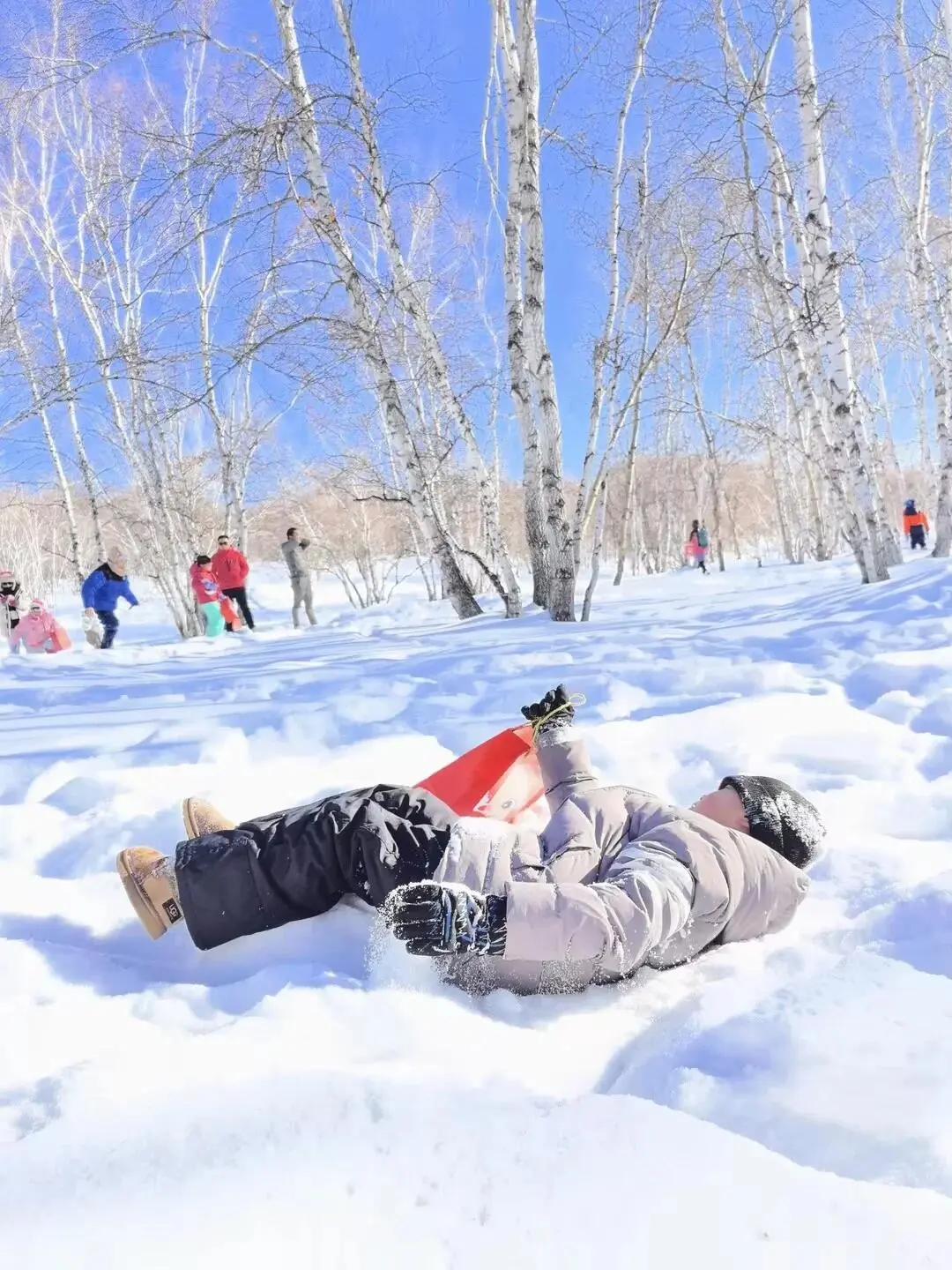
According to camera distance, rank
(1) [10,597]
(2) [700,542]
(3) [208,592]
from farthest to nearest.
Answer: (2) [700,542]
(1) [10,597]
(3) [208,592]

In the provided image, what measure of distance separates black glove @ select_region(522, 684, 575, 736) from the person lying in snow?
59 mm

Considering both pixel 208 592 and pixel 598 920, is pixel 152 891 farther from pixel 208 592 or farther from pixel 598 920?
pixel 208 592

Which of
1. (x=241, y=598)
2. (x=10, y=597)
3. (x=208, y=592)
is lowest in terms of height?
(x=241, y=598)

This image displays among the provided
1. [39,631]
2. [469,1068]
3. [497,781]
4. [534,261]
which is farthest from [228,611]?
[469,1068]

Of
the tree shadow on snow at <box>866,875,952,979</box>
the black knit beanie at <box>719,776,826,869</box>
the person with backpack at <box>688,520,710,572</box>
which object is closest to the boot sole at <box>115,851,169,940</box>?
the black knit beanie at <box>719,776,826,869</box>

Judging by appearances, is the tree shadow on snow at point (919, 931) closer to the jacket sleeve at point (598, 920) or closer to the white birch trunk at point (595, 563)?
the jacket sleeve at point (598, 920)

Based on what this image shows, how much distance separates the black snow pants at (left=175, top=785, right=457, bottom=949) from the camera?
5.91 ft

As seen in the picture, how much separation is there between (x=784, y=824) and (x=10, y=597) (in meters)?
11.4

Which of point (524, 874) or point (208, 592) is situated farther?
point (208, 592)

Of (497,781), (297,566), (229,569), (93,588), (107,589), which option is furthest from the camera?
(297,566)

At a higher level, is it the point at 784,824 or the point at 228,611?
the point at 228,611

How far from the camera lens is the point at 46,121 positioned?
1202 cm

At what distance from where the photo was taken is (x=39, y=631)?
8.94m

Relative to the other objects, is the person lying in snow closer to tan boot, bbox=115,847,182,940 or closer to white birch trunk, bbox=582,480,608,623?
tan boot, bbox=115,847,182,940
